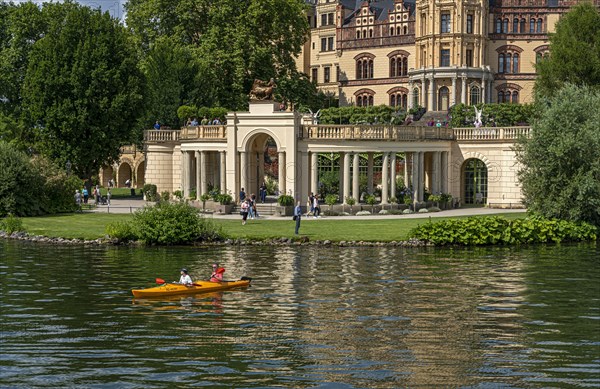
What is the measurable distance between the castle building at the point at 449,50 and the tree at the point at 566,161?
5875 cm

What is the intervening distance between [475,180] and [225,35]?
99.5 feet

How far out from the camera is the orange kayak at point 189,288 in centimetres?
3772

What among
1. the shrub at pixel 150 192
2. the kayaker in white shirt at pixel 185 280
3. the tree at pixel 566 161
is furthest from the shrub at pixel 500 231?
the shrub at pixel 150 192

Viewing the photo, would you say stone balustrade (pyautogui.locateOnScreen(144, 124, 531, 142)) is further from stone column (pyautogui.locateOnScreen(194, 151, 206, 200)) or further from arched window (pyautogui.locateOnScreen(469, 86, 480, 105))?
arched window (pyautogui.locateOnScreen(469, 86, 480, 105))

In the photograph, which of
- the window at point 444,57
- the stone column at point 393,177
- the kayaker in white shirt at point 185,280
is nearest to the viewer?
the kayaker in white shirt at point 185,280

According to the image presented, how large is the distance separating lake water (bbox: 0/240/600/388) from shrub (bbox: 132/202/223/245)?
4.22 metres

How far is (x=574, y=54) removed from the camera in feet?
264

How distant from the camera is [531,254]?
5081cm

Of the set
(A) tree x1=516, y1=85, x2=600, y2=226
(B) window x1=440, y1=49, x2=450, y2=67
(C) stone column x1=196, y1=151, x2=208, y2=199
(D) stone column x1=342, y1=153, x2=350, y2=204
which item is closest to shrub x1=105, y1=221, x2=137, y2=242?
(C) stone column x1=196, y1=151, x2=208, y2=199

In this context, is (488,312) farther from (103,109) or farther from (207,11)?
(207,11)

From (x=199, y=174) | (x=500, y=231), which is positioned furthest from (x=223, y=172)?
(x=500, y=231)

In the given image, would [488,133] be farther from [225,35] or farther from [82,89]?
[82,89]

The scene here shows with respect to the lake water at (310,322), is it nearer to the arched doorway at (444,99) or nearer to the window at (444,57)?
the arched doorway at (444,99)

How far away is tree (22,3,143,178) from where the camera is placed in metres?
79.2
